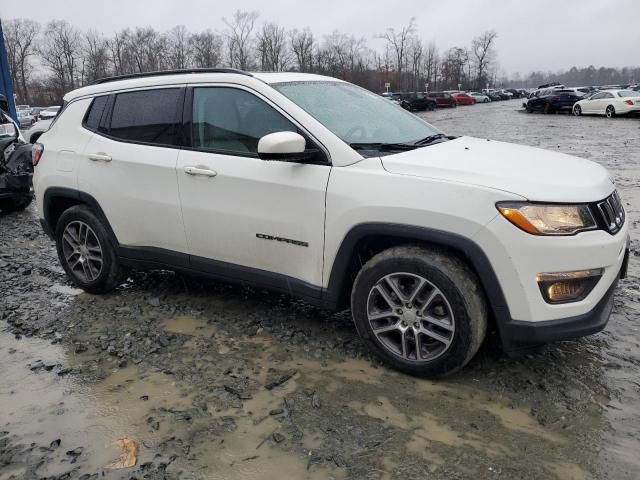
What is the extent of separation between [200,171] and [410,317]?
1764 millimetres

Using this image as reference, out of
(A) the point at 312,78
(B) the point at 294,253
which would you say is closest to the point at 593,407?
(B) the point at 294,253

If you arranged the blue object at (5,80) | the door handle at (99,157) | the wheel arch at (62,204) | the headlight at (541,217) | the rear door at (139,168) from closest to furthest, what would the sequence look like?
the headlight at (541,217)
the rear door at (139,168)
the door handle at (99,157)
the wheel arch at (62,204)
the blue object at (5,80)

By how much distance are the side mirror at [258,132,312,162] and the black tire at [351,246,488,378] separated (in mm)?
803

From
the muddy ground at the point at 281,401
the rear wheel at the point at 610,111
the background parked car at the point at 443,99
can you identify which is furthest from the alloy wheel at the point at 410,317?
the background parked car at the point at 443,99

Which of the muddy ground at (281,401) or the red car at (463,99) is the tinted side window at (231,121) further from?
the red car at (463,99)

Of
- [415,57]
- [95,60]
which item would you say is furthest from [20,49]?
[415,57]

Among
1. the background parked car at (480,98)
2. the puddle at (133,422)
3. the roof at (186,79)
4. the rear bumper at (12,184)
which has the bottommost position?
the puddle at (133,422)

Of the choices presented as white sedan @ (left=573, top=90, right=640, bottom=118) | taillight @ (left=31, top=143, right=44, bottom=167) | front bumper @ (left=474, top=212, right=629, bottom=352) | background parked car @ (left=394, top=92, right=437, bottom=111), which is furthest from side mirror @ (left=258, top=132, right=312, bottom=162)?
background parked car @ (left=394, top=92, right=437, bottom=111)

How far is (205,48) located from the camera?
283ft

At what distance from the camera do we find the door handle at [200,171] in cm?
376

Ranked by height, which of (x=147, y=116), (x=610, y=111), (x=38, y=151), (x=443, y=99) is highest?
(x=443, y=99)

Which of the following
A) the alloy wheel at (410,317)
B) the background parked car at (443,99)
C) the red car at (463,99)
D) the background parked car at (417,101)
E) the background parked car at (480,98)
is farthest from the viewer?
the background parked car at (480,98)

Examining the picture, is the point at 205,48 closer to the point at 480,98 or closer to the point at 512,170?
the point at 480,98

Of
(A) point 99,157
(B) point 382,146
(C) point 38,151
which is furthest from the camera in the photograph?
(C) point 38,151
